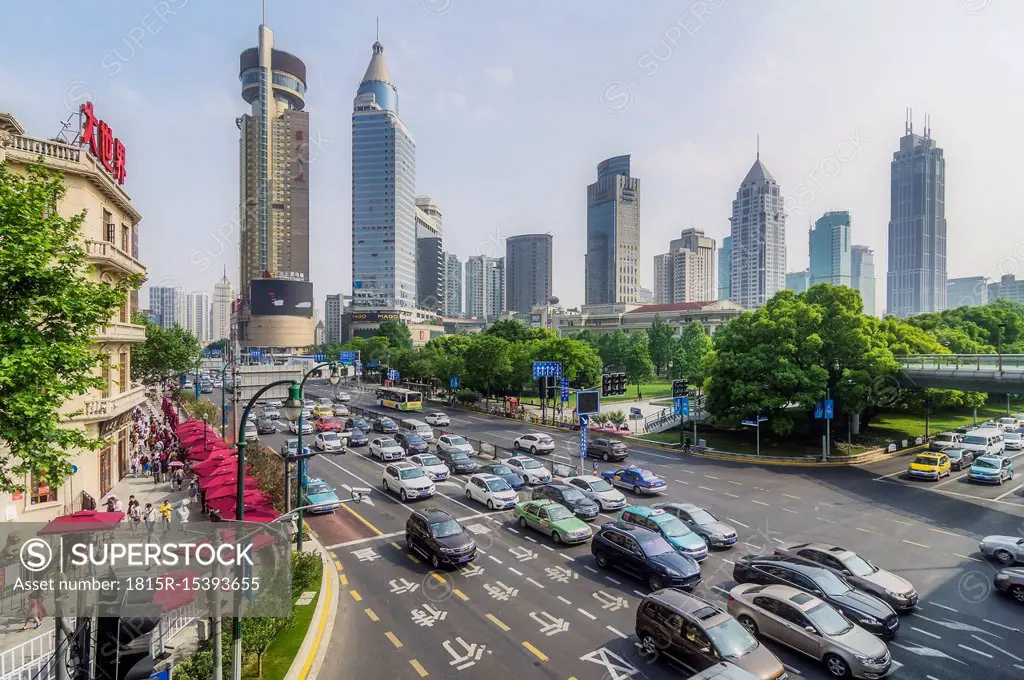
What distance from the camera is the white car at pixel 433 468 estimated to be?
32.3 metres

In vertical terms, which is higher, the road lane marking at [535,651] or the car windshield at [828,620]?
the car windshield at [828,620]

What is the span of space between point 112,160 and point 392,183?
14961 cm

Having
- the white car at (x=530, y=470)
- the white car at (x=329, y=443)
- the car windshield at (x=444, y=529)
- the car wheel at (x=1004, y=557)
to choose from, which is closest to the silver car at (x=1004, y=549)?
the car wheel at (x=1004, y=557)

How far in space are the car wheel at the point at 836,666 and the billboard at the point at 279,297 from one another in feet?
535

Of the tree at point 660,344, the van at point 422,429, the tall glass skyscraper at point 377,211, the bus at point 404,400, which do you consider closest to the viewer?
the van at point 422,429

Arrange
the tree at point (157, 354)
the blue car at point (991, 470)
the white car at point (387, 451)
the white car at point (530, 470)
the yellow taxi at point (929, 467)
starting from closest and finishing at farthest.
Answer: the white car at point (530, 470) → the blue car at point (991, 470) → the yellow taxi at point (929, 467) → the white car at point (387, 451) → the tree at point (157, 354)

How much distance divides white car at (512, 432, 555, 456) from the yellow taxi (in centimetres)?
2295

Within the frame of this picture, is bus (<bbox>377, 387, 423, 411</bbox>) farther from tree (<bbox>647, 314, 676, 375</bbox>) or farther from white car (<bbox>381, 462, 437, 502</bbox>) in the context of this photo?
tree (<bbox>647, 314, 676, 375</bbox>)

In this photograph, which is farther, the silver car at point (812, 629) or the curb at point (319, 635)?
the curb at point (319, 635)

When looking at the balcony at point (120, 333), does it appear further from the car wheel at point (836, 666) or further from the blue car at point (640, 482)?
the car wheel at point (836, 666)

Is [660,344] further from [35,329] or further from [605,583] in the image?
[35,329]

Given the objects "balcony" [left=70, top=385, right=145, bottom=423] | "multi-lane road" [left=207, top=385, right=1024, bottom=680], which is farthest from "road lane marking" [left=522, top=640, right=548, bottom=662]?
"balcony" [left=70, top=385, right=145, bottom=423]

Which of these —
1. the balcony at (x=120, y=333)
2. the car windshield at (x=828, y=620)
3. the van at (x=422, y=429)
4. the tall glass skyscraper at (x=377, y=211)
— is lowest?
the van at (x=422, y=429)

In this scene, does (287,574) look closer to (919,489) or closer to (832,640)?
(832,640)
